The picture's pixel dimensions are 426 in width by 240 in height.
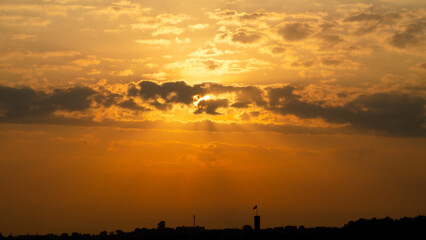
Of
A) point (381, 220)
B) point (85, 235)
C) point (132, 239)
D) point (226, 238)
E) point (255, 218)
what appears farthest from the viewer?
point (85, 235)

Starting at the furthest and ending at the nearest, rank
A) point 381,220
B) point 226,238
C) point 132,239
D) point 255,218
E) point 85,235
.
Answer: point 85,235 → point 132,239 → point 381,220 → point 226,238 → point 255,218

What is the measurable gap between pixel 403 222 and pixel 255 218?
3391 centimetres

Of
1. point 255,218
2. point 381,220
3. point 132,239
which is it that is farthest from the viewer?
point 132,239

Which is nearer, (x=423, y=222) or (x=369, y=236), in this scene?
(x=369, y=236)

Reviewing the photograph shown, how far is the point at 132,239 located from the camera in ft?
419

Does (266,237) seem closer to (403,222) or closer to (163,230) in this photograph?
(403,222)

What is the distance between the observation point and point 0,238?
120m

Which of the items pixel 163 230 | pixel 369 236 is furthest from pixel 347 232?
pixel 163 230

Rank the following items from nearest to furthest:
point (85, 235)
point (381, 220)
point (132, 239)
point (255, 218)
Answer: point (255, 218)
point (381, 220)
point (132, 239)
point (85, 235)

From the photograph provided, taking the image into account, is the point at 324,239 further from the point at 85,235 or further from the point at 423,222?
the point at 85,235

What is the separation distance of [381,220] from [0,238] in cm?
6787

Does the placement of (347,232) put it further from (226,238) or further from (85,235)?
(85,235)

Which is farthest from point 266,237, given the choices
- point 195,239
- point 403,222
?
point 403,222

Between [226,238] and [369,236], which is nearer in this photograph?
[369,236]
